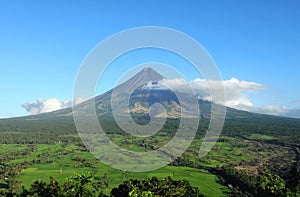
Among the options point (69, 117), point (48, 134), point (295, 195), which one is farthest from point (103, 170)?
point (69, 117)

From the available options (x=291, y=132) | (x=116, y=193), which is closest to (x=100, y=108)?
(x=291, y=132)

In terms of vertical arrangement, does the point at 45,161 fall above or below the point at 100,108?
below

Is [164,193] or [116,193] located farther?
[116,193]

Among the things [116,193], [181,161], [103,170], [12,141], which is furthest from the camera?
[12,141]

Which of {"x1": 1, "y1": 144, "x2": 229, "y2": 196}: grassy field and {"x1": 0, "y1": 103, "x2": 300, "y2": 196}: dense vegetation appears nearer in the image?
{"x1": 0, "y1": 103, "x2": 300, "y2": 196}: dense vegetation

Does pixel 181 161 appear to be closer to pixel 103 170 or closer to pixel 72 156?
pixel 103 170

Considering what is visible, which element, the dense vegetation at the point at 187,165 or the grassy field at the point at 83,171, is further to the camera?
the grassy field at the point at 83,171

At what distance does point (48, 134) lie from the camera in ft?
413

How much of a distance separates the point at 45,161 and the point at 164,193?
189ft

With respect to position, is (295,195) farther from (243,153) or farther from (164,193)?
(243,153)

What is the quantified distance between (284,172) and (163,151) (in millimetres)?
32158

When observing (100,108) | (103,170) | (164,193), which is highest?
(100,108)

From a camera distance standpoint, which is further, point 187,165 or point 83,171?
point 187,165

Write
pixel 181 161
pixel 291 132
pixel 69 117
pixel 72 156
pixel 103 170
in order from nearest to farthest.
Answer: pixel 103 170
pixel 181 161
pixel 72 156
pixel 291 132
pixel 69 117
